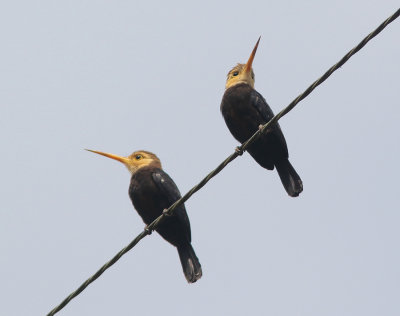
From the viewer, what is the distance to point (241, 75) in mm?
9211

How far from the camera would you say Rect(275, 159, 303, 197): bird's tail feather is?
27.3ft

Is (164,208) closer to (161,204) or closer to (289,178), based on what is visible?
(161,204)

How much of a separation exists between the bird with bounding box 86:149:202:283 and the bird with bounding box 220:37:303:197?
2.82 ft

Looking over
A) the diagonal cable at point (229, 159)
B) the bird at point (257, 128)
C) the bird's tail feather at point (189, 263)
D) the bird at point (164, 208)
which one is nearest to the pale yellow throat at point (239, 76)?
the bird at point (257, 128)

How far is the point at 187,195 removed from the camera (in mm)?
6051

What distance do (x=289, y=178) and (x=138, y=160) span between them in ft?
5.63

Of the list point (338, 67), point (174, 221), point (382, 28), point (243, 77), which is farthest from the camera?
point (243, 77)

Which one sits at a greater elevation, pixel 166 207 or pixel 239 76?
pixel 239 76

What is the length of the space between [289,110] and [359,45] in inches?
29.8

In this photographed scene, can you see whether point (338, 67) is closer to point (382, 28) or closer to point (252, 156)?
point (382, 28)

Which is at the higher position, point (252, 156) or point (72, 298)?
point (252, 156)

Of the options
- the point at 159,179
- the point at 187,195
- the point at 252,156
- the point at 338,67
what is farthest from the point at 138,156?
the point at 338,67

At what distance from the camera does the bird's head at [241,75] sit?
29.9ft

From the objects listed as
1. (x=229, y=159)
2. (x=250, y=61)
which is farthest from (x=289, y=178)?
(x=229, y=159)
